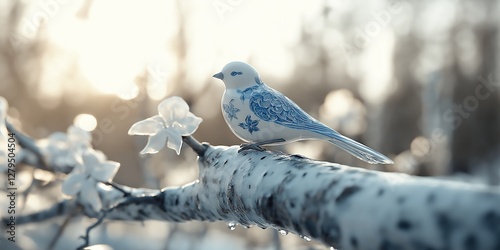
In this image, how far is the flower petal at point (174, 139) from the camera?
0.88 meters

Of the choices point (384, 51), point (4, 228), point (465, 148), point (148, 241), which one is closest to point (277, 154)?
point (4, 228)

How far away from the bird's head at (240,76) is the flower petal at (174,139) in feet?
0.48

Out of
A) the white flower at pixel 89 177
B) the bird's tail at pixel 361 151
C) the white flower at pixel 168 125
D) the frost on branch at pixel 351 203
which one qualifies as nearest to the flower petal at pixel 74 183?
the white flower at pixel 89 177

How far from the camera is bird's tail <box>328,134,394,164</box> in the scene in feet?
2.24

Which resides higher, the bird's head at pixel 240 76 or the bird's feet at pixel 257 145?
the bird's head at pixel 240 76

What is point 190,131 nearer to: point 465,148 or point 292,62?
point 292,62

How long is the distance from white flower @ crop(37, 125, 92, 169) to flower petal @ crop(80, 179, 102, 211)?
0.36 meters

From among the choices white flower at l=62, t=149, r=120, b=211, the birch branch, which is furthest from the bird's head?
white flower at l=62, t=149, r=120, b=211

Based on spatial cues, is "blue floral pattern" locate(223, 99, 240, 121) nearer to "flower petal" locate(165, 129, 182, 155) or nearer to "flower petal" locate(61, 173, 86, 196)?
"flower petal" locate(165, 129, 182, 155)

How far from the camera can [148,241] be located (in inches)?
121

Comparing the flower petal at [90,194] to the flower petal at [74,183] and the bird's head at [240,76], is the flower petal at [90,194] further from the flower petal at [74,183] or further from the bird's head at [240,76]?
the bird's head at [240,76]

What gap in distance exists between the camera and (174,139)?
0.88 m

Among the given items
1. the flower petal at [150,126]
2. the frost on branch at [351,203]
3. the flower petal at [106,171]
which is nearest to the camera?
the frost on branch at [351,203]

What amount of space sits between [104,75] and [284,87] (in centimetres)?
325
